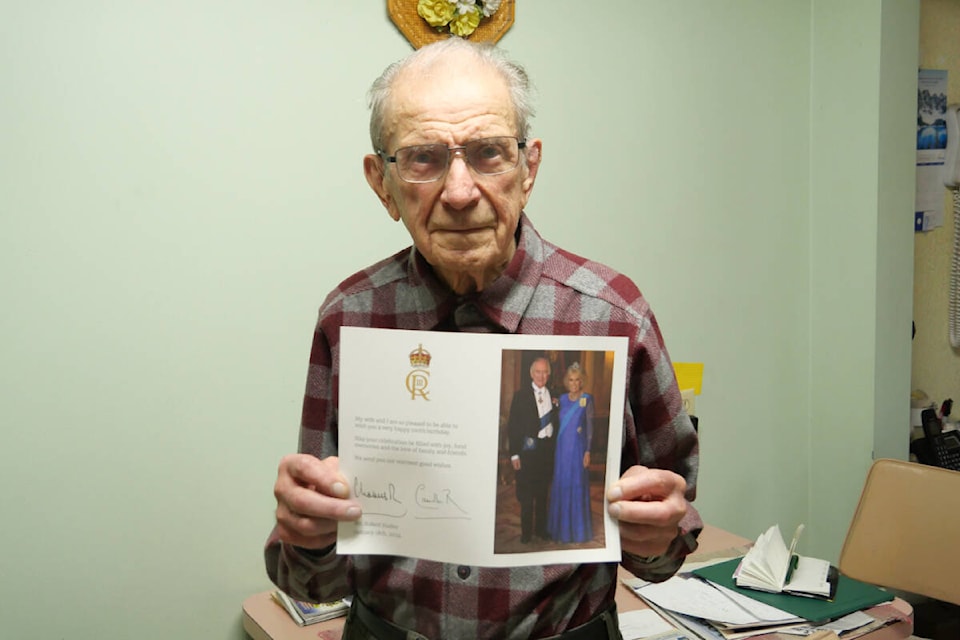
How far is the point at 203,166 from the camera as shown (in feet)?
5.32

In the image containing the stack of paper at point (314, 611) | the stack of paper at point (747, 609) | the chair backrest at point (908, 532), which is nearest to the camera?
the stack of paper at point (747, 609)

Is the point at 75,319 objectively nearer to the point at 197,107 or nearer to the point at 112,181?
the point at 112,181

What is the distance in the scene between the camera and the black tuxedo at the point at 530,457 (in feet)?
2.71

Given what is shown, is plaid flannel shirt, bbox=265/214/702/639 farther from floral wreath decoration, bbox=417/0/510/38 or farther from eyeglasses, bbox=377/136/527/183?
floral wreath decoration, bbox=417/0/510/38

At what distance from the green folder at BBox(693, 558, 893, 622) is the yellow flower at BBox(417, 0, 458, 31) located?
1.37 metres

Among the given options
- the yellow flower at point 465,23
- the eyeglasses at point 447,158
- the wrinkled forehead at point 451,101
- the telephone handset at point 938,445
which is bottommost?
the telephone handset at point 938,445

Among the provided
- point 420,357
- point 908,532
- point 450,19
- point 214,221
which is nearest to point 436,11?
point 450,19

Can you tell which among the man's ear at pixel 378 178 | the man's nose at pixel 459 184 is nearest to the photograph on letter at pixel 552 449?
the man's nose at pixel 459 184

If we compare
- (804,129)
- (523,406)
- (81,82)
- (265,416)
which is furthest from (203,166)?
(804,129)

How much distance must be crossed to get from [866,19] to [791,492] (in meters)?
1.48

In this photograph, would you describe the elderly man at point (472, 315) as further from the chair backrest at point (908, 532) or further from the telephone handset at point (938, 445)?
the telephone handset at point (938, 445)

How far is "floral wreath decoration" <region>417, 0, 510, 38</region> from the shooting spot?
71.4 inches
